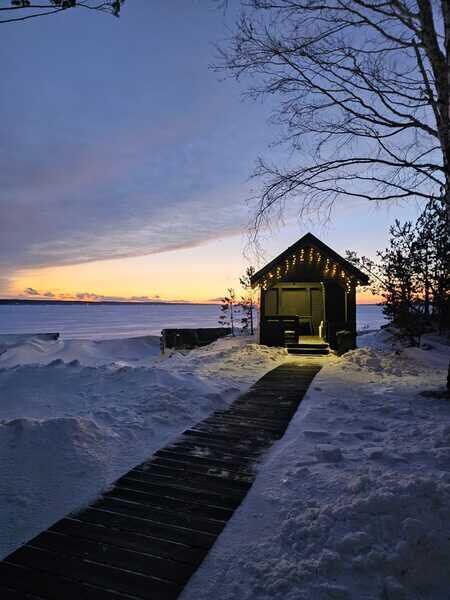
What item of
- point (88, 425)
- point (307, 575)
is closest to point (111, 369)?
point (88, 425)

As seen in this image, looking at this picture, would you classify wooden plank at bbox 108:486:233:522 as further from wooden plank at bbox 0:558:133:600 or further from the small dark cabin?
the small dark cabin

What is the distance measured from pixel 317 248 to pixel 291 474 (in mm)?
13074

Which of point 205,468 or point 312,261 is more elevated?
point 312,261

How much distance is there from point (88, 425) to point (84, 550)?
246 cm

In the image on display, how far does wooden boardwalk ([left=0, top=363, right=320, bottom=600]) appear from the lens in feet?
8.04

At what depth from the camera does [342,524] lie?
2.95 metres

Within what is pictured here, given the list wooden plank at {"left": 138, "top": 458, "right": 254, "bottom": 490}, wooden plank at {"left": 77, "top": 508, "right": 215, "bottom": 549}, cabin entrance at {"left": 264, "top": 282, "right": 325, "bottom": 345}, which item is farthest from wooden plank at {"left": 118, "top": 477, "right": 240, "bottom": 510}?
cabin entrance at {"left": 264, "top": 282, "right": 325, "bottom": 345}

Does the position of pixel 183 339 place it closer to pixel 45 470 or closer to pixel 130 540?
pixel 45 470

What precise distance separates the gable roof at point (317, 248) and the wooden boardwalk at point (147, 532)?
37.5 feet

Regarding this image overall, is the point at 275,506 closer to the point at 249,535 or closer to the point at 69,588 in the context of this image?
the point at 249,535

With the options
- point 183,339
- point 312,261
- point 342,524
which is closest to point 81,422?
point 342,524

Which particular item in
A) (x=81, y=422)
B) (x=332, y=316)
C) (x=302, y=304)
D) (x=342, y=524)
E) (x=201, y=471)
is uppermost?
(x=302, y=304)

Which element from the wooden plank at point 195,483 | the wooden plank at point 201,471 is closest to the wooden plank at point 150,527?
the wooden plank at point 195,483

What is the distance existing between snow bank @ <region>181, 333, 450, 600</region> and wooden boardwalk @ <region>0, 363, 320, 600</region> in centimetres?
20
